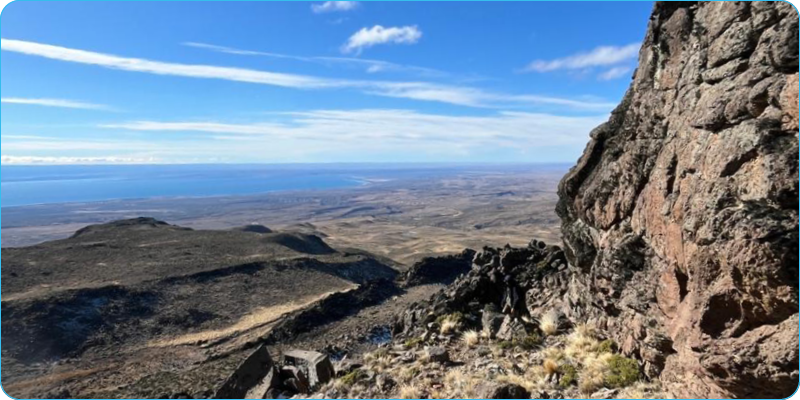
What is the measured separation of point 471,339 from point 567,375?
4501mm

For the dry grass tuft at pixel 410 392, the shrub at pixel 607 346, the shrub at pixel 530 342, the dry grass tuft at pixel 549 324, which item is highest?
the shrub at pixel 607 346

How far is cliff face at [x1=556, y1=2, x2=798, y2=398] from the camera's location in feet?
21.6

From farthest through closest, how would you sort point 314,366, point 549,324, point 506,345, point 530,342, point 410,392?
1. point 314,366
2. point 549,324
3. point 506,345
4. point 530,342
5. point 410,392

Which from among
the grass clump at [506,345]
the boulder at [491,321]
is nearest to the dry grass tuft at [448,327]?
the boulder at [491,321]

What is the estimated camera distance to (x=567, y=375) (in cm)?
1020

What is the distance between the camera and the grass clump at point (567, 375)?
394 inches

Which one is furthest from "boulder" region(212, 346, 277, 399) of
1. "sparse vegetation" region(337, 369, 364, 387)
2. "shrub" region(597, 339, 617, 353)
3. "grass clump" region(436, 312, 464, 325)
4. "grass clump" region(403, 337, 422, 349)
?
"shrub" region(597, 339, 617, 353)

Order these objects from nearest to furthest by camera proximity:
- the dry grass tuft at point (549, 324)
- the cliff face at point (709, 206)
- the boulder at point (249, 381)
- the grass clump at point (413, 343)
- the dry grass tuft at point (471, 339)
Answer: the cliff face at point (709, 206), the dry grass tuft at point (549, 324), the boulder at point (249, 381), the dry grass tuft at point (471, 339), the grass clump at point (413, 343)

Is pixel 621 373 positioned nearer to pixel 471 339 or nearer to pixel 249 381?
pixel 471 339

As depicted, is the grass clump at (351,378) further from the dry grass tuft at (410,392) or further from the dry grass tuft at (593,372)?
the dry grass tuft at (593,372)

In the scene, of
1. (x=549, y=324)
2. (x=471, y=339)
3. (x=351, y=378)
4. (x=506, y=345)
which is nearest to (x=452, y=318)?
(x=471, y=339)

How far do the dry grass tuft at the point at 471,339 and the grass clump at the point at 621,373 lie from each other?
191 inches

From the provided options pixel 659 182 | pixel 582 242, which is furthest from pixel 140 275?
pixel 659 182

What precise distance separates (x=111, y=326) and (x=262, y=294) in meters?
11.0
